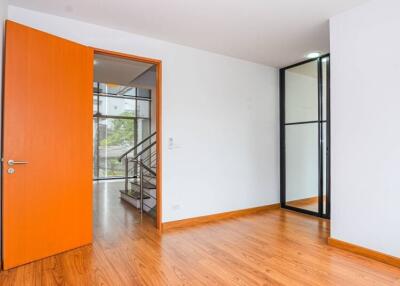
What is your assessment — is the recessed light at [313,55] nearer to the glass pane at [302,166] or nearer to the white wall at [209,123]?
the white wall at [209,123]

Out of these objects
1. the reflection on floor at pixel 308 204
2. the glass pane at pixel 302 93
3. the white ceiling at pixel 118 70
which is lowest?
the reflection on floor at pixel 308 204

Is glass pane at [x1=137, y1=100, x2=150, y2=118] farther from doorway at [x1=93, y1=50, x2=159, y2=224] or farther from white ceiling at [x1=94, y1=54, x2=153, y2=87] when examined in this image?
white ceiling at [x1=94, y1=54, x2=153, y2=87]

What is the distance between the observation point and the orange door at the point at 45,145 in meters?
2.47

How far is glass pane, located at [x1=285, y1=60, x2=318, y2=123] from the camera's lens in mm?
4395

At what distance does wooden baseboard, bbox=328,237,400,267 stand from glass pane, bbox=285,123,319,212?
1.38m

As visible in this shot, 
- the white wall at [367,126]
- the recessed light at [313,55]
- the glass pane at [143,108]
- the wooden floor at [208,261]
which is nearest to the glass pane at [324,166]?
the wooden floor at [208,261]

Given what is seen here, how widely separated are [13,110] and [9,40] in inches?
26.2

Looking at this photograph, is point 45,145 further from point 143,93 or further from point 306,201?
point 143,93

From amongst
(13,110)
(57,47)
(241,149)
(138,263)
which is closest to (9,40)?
(57,47)

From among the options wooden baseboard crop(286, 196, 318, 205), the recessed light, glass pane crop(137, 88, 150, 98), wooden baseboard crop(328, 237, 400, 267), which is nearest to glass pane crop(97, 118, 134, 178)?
glass pane crop(137, 88, 150, 98)

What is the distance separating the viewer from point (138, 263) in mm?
2598

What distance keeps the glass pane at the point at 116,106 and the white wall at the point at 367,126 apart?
715 cm

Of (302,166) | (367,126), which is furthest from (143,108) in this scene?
(367,126)

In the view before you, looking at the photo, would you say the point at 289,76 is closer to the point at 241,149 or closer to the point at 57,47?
the point at 241,149
